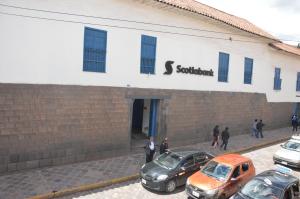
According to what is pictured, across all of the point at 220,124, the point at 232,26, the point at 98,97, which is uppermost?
the point at 232,26

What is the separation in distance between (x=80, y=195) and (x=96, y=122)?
160 inches

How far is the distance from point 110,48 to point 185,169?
21.5 ft

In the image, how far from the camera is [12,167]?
1262cm

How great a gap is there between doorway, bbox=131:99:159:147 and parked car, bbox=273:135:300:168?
6608 mm

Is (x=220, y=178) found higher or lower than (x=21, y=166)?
higher

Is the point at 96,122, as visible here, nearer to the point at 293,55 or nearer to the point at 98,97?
the point at 98,97

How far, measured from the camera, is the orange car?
1103 cm

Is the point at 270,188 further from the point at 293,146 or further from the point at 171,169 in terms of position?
the point at 293,146

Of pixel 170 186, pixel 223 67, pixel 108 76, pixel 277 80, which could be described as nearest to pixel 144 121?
pixel 108 76

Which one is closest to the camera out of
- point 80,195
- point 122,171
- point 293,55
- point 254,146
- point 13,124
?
point 80,195

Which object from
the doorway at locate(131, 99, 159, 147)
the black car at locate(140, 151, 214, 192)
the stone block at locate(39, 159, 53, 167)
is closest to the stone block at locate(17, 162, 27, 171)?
the stone block at locate(39, 159, 53, 167)

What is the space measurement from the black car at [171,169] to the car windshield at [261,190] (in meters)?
2.78

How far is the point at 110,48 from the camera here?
49.4ft

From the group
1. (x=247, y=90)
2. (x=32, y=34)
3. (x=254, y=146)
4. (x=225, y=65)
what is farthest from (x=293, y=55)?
(x=32, y=34)
